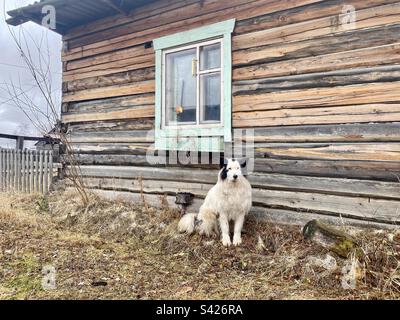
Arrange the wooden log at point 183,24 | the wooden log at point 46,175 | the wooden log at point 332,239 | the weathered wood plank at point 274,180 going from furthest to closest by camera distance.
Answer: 1. the wooden log at point 46,175
2. the wooden log at point 183,24
3. the weathered wood plank at point 274,180
4. the wooden log at point 332,239

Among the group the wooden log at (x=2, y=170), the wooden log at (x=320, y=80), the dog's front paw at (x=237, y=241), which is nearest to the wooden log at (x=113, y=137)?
the wooden log at (x=320, y=80)

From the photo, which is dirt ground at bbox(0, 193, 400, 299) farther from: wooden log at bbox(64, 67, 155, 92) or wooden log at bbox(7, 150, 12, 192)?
wooden log at bbox(7, 150, 12, 192)

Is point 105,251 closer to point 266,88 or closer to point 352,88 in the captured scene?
point 266,88

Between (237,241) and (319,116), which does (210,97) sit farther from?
(237,241)

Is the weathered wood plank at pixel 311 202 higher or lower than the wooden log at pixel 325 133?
lower

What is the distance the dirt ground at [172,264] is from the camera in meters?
3.57

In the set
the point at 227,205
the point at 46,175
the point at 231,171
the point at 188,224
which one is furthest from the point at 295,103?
the point at 46,175

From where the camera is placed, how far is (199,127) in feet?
19.9

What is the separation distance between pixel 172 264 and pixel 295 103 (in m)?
2.86

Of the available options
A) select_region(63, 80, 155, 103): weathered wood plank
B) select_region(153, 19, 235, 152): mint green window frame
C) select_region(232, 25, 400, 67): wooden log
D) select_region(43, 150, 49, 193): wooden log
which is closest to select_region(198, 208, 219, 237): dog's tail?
select_region(153, 19, 235, 152): mint green window frame

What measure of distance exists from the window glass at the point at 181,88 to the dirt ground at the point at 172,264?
1763 millimetres

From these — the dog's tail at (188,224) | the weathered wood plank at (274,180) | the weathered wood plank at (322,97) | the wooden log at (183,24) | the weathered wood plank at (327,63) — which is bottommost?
the dog's tail at (188,224)

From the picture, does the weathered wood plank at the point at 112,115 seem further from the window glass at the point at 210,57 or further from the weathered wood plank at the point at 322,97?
the weathered wood plank at the point at 322,97
